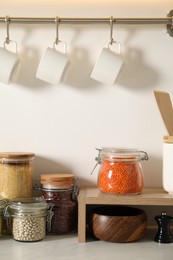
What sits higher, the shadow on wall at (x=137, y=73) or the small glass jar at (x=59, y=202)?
the shadow on wall at (x=137, y=73)

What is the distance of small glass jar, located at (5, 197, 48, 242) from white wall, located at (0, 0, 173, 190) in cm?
19

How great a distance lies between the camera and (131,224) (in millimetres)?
1075

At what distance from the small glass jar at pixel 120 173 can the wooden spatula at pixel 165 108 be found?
0.11 meters

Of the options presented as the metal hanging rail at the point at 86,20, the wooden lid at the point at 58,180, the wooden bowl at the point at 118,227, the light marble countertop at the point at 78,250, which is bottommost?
the light marble countertop at the point at 78,250

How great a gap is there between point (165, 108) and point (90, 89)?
0.74 feet

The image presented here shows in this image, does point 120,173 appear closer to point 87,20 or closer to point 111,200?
point 111,200

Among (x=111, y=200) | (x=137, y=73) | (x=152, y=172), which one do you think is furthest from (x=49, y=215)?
(x=137, y=73)

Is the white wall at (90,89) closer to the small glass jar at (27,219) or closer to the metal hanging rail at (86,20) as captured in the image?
the metal hanging rail at (86,20)

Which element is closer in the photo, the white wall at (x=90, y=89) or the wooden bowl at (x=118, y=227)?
the wooden bowl at (x=118, y=227)

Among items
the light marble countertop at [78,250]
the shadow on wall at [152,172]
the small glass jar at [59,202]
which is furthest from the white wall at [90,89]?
the light marble countertop at [78,250]

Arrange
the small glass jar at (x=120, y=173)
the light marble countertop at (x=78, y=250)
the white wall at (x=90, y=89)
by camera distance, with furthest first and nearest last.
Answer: the white wall at (x=90, y=89) → the small glass jar at (x=120, y=173) → the light marble countertop at (x=78, y=250)

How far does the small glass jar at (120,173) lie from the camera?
1090 millimetres

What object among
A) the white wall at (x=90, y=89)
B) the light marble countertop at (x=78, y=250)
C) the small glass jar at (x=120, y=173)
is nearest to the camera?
the light marble countertop at (x=78, y=250)

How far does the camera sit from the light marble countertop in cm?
98
